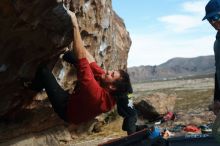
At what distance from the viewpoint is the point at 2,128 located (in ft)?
35.4

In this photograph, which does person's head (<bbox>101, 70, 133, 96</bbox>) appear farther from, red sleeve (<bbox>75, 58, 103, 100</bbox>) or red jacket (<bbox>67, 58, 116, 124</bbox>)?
red sleeve (<bbox>75, 58, 103, 100</bbox>)

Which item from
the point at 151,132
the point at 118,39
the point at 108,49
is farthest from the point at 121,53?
the point at 151,132

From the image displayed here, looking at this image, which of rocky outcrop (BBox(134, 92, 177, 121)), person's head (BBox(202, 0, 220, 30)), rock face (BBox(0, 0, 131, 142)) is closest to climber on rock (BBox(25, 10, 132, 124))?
rock face (BBox(0, 0, 131, 142))

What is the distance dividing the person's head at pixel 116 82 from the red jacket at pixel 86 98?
0.14m

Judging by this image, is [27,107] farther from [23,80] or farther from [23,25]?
[23,25]

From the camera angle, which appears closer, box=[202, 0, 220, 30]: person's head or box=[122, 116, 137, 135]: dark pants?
box=[202, 0, 220, 30]: person's head

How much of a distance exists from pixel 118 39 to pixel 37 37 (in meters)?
7.87

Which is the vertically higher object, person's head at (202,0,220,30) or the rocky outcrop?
person's head at (202,0,220,30)

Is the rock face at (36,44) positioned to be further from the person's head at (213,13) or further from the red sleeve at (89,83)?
the person's head at (213,13)

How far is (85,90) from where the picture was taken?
774 cm

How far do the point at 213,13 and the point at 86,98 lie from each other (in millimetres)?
2582

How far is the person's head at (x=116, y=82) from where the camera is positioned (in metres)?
8.21

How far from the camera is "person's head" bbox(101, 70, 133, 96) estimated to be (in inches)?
323

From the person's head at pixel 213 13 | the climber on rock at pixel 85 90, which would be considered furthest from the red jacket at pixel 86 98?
the person's head at pixel 213 13
